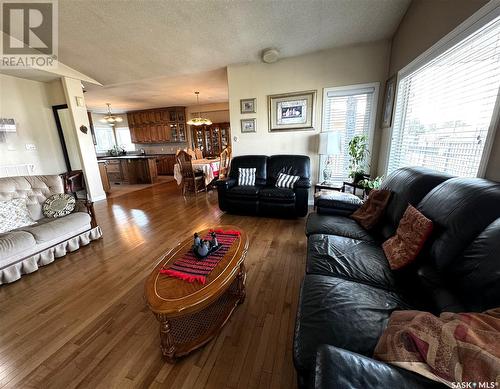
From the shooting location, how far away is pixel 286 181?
3.43 metres

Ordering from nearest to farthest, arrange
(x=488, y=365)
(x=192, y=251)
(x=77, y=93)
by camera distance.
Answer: (x=488, y=365) < (x=192, y=251) < (x=77, y=93)

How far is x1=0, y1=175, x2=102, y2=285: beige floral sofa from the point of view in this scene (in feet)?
6.45

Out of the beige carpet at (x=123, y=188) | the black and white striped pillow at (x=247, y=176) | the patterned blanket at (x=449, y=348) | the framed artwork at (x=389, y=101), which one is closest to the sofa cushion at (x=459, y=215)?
the patterned blanket at (x=449, y=348)

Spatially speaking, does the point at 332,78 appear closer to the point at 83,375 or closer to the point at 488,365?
the point at 488,365

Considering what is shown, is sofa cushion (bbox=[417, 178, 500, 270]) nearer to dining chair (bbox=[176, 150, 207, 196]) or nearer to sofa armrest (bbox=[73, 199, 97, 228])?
sofa armrest (bbox=[73, 199, 97, 228])

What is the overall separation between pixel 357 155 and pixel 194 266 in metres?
3.04

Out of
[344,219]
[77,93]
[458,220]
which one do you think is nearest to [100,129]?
[77,93]

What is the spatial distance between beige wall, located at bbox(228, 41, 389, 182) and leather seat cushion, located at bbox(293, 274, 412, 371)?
9.82 feet

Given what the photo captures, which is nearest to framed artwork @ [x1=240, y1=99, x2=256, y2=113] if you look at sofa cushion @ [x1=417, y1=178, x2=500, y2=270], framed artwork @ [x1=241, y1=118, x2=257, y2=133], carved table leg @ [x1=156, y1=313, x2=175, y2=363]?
framed artwork @ [x1=241, y1=118, x2=257, y2=133]

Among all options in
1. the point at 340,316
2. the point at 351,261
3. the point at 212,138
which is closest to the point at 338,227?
the point at 351,261

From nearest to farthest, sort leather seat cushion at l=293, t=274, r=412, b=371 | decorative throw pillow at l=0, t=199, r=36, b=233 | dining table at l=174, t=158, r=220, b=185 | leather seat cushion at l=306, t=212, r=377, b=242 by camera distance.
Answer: leather seat cushion at l=293, t=274, r=412, b=371, leather seat cushion at l=306, t=212, r=377, b=242, decorative throw pillow at l=0, t=199, r=36, b=233, dining table at l=174, t=158, r=220, b=185

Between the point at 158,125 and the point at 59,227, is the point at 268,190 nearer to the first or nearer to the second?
the point at 59,227

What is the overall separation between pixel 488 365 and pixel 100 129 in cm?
1079

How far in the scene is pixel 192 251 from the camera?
160cm
